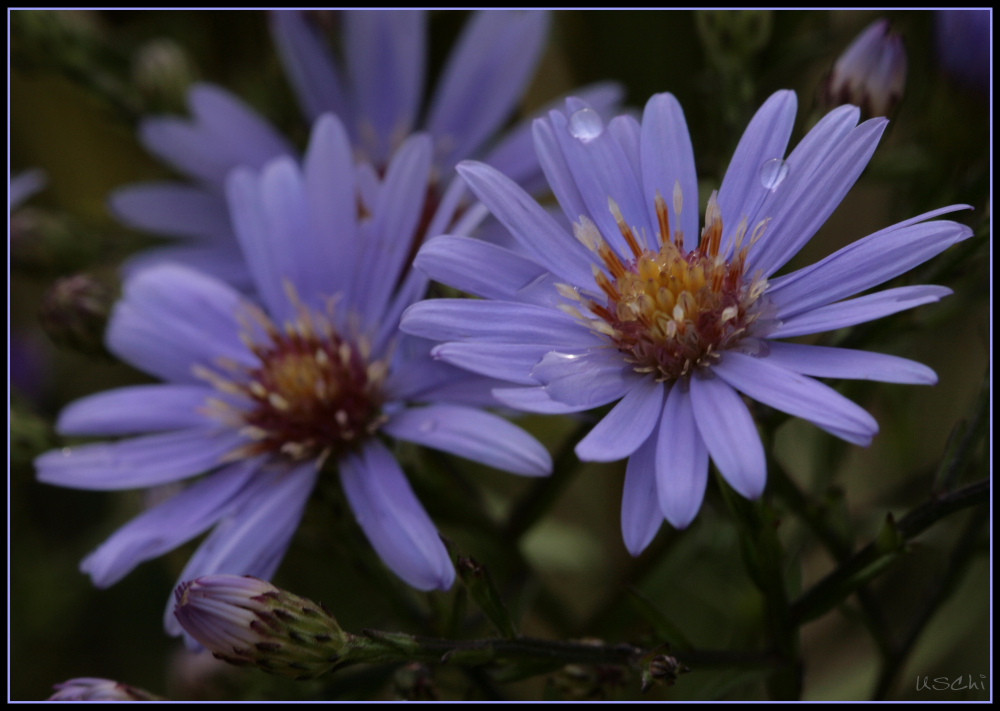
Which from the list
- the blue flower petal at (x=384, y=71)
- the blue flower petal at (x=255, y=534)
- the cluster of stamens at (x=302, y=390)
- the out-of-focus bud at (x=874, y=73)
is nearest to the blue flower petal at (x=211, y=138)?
the blue flower petal at (x=384, y=71)

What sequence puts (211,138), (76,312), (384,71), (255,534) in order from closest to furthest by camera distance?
(255,534) → (76,312) → (211,138) → (384,71)

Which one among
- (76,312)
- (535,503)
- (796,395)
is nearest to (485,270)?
(796,395)

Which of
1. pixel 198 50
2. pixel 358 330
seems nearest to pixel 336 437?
pixel 358 330

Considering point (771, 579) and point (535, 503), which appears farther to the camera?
point (535, 503)

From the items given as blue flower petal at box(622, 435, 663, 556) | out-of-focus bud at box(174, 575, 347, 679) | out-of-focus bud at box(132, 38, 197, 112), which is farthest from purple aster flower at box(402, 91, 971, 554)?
out-of-focus bud at box(132, 38, 197, 112)

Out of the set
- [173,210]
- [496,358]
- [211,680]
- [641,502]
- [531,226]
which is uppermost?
[173,210]

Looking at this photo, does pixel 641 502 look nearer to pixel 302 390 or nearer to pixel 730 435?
pixel 730 435

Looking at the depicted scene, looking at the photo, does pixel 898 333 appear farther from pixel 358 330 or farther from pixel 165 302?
pixel 165 302
